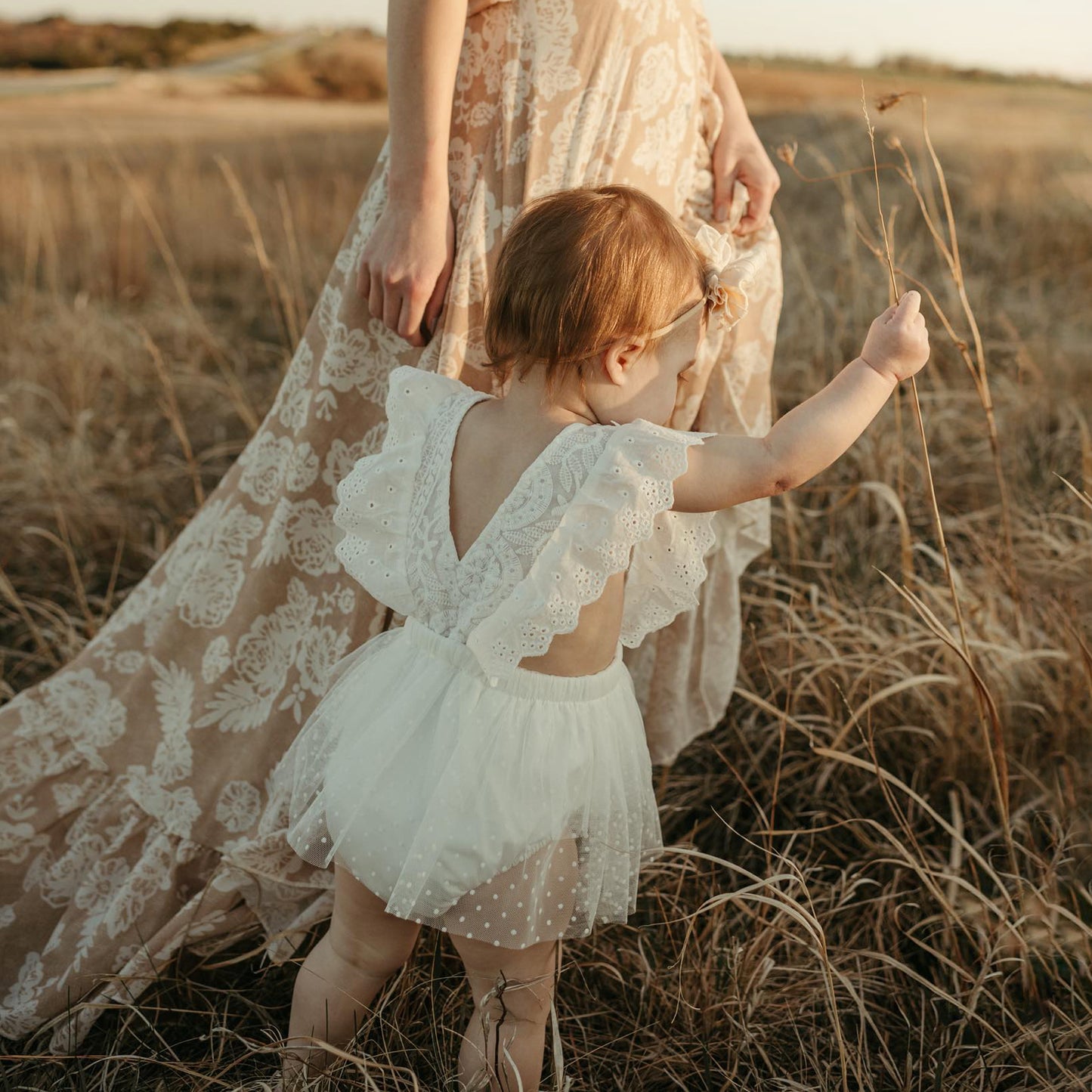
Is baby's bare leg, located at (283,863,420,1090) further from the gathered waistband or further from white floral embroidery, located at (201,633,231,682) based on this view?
white floral embroidery, located at (201,633,231,682)

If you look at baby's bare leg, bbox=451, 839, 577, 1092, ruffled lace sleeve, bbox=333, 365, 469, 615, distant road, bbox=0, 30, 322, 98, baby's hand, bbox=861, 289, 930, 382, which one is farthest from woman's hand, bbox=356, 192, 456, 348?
distant road, bbox=0, 30, 322, 98

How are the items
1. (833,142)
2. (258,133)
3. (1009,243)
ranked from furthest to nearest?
(258,133) < (833,142) < (1009,243)

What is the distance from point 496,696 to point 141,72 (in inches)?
392

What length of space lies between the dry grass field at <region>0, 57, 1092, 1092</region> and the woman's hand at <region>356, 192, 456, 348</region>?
1.74 ft

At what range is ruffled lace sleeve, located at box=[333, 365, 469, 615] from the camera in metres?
1.35

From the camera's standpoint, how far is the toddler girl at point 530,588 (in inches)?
46.7

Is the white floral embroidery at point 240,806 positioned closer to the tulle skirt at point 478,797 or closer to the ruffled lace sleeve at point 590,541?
the tulle skirt at point 478,797

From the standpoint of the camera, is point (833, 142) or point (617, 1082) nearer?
point (617, 1082)

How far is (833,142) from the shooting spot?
812 centimetres

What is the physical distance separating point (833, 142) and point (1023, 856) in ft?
24.3

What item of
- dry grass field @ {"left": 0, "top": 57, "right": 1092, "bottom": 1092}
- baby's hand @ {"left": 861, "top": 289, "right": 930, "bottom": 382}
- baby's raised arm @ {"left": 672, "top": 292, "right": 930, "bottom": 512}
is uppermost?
baby's hand @ {"left": 861, "top": 289, "right": 930, "bottom": 382}

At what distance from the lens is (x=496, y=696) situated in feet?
4.13

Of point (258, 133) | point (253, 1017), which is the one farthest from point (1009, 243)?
point (258, 133)

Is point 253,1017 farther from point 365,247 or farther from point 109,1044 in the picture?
point 365,247
